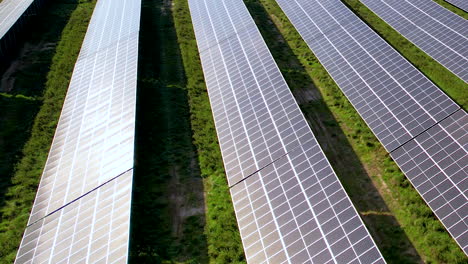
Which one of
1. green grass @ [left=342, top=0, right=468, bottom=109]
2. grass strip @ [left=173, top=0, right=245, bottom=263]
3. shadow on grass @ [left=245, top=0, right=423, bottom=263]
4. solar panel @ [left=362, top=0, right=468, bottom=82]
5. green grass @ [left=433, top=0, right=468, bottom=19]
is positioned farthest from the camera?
green grass @ [left=433, top=0, right=468, bottom=19]

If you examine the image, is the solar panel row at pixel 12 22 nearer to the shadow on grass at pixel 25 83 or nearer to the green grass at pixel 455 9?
the shadow on grass at pixel 25 83

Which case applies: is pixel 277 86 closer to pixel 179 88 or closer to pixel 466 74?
pixel 179 88

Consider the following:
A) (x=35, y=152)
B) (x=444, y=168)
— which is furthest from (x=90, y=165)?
(x=444, y=168)

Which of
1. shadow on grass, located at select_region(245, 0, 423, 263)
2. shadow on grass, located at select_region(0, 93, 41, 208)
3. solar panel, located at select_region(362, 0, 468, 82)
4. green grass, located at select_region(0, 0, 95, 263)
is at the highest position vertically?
shadow on grass, located at select_region(0, 93, 41, 208)

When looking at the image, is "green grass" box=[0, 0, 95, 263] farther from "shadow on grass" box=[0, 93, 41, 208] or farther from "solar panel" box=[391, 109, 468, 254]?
"solar panel" box=[391, 109, 468, 254]

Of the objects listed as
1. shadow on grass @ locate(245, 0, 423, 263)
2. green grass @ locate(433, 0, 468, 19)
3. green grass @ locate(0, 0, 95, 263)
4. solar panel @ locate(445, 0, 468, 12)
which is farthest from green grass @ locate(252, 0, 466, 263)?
green grass @ locate(0, 0, 95, 263)

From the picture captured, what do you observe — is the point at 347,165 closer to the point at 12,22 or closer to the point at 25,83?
the point at 25,83
